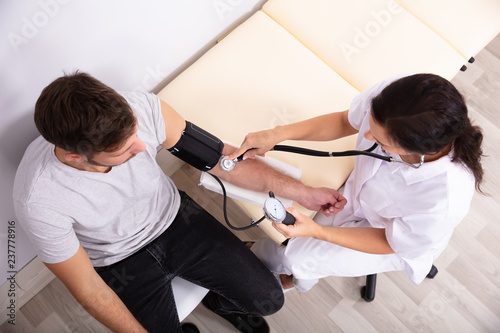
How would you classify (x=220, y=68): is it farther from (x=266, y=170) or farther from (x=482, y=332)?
(x=482, y=332)

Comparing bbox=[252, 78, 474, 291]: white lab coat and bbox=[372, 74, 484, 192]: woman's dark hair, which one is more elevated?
Result: bbox=[372, 74, 484, 192]: woman's dark hair

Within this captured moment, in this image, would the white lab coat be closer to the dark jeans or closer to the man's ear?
the dark jeans

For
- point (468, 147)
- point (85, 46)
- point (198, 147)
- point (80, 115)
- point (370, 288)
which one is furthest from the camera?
point (370, 288)

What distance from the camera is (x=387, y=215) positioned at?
1.16 m

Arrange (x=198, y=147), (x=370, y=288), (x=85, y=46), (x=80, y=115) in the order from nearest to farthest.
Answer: (x=80, y=115)
(x=85, y=46)
(x=198, y=147)
(x=370, y=288)

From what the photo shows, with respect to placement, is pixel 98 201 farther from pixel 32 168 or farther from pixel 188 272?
pixel 188 272

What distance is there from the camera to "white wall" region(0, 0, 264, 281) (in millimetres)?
965

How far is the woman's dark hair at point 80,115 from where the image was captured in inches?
34.3

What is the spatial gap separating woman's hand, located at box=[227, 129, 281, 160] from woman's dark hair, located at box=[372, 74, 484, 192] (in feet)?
1.24

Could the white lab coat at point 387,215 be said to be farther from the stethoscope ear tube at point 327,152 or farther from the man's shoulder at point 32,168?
the man's shoulder at point 32,168

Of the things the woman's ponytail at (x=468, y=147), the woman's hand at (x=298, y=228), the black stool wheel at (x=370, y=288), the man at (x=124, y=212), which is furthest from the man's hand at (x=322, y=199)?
the black stool wheel at (x=370, y=288)

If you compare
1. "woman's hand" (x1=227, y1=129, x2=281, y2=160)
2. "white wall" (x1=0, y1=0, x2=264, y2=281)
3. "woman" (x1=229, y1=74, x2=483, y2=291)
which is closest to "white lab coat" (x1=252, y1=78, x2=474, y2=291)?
"woman" (x1=229, y1=74, x2=483, y2=291)

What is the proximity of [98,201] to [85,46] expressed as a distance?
1.46ft

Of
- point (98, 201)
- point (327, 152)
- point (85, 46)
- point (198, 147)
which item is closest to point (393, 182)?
point (327, 152)
